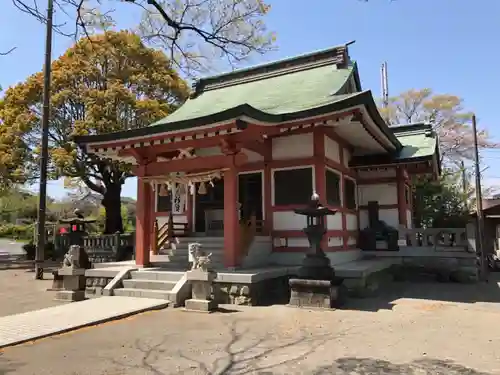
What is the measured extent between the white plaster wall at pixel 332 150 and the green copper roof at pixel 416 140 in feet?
8.39

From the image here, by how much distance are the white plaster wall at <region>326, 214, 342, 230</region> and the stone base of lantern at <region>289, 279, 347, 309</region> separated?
8.61 ft

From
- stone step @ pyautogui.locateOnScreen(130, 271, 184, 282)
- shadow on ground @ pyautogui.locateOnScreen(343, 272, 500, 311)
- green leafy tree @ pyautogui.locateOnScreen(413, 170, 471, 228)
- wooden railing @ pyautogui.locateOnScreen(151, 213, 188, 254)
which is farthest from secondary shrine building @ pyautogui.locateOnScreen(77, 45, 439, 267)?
green leafy tree @ pyautogui.locateOnScreen(413, 170, 471, 228)

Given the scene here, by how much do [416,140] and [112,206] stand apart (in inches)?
581

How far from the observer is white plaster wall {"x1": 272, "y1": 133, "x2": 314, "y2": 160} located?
35.7 feet

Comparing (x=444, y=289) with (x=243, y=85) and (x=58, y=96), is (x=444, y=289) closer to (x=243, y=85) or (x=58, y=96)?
(x=243, y=85)

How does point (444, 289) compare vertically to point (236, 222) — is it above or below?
below

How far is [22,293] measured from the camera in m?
11.1

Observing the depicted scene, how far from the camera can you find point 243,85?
1552 centimetres

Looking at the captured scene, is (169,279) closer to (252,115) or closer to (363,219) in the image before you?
(252,115)

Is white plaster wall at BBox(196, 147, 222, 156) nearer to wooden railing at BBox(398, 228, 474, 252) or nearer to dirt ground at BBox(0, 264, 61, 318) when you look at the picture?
dirt ground at BBox(0, 264, 61, 318)

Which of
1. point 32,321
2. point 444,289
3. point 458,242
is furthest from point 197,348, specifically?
point 458,242

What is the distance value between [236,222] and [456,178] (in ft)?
83.0

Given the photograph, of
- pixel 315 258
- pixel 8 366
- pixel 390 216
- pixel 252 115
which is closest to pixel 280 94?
pixel 252 115

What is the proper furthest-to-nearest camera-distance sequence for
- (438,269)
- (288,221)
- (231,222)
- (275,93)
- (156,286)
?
(275,93) → (438,269) → (288,221) → (231,222) → (156,286)
